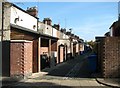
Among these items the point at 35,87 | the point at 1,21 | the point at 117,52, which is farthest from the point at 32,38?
the point at 35,87

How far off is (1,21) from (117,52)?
8622 millimetres

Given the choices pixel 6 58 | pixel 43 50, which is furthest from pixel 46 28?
pixel 6 58

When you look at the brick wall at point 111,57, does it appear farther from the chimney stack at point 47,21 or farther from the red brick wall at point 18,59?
the chimney stack at point 47,21

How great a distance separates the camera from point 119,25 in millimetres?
30609

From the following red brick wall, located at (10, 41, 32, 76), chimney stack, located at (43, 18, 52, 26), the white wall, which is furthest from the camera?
chimney stack, located at (43, 18, 52, 26)

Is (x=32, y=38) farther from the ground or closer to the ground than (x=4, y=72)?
farther from the ground

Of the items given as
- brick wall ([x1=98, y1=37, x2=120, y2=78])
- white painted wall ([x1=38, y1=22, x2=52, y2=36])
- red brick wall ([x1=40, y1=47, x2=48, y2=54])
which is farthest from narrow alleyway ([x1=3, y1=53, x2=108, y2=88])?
white painted wall ([x1=38, y1=22, x2=52, y2=36])

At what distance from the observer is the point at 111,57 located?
67.8ft

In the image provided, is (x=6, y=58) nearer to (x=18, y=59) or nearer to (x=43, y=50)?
(x=18, y=59)

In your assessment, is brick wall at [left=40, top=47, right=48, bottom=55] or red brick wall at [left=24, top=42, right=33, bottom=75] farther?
brick wall at [left=40, top=47, right=48, bottom=55]

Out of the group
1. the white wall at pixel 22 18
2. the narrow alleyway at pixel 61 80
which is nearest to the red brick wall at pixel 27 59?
the narrow alleyway at pixel 61 80

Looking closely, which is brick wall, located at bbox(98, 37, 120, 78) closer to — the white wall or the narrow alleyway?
the narrow alleyway

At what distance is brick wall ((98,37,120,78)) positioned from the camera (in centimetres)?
2048

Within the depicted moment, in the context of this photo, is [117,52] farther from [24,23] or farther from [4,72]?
[24,23]
